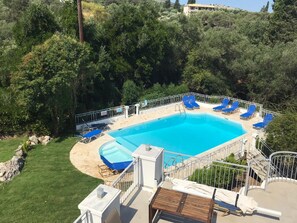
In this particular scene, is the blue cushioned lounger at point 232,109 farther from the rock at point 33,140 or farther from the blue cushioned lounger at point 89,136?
the rock at point 33,140

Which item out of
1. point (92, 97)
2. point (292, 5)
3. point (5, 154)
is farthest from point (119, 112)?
point (292, 5)

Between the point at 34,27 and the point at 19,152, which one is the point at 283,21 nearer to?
the point at 34,27

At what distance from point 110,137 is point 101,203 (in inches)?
461

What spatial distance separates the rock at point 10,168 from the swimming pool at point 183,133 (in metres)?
6.14

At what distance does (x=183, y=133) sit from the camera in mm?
19844

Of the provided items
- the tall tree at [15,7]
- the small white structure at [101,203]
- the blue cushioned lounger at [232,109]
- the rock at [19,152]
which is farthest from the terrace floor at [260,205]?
the tall tree at [15,7]

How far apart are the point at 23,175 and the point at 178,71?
19.4 metres

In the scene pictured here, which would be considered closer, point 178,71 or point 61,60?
point 61,60

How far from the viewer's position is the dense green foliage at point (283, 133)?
12.2 metres

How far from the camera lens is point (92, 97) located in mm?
22047

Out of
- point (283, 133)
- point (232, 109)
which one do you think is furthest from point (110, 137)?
point (232, 109)

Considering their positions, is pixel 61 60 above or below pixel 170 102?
above

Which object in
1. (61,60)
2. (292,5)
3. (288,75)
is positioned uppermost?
(292,5)

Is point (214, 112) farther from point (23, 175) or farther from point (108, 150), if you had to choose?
point (23, 175)
